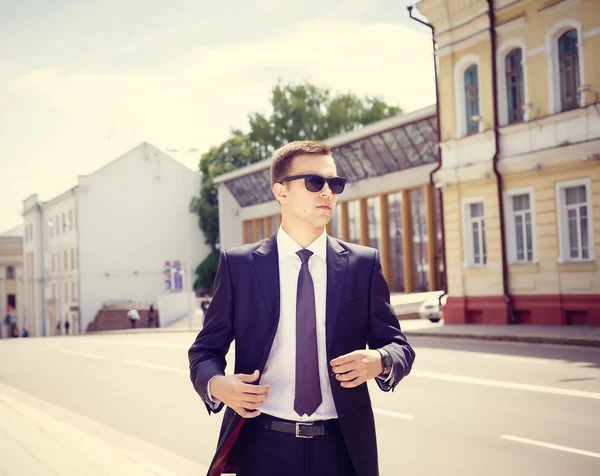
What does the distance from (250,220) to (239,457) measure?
5719 centimetres

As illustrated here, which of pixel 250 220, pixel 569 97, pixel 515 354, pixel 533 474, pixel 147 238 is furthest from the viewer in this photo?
pixel 147 238

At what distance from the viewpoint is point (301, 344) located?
3293 millimetres

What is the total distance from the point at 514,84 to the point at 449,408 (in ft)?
52.3

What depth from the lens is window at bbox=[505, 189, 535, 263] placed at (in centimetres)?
2453

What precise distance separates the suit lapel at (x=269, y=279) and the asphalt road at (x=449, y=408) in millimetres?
4627

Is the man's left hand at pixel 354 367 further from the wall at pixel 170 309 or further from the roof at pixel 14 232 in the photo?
the roof at pixel 14 232

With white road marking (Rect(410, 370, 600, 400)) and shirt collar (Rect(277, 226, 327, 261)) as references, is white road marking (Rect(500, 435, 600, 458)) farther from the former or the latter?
shirt collar (Rect(277, 226, 327, 261))

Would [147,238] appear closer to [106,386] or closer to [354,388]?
[106,386]

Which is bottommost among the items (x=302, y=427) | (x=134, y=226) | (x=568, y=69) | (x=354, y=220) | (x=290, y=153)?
(x=302, y=427)

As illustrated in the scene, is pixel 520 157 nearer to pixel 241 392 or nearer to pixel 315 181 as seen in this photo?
pixel 315 181

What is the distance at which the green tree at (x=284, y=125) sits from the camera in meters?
66.9

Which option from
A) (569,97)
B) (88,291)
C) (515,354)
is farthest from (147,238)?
(515,354)

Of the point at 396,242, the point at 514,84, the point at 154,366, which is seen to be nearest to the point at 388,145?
the point at 396,242

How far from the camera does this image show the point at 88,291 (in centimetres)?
6425
